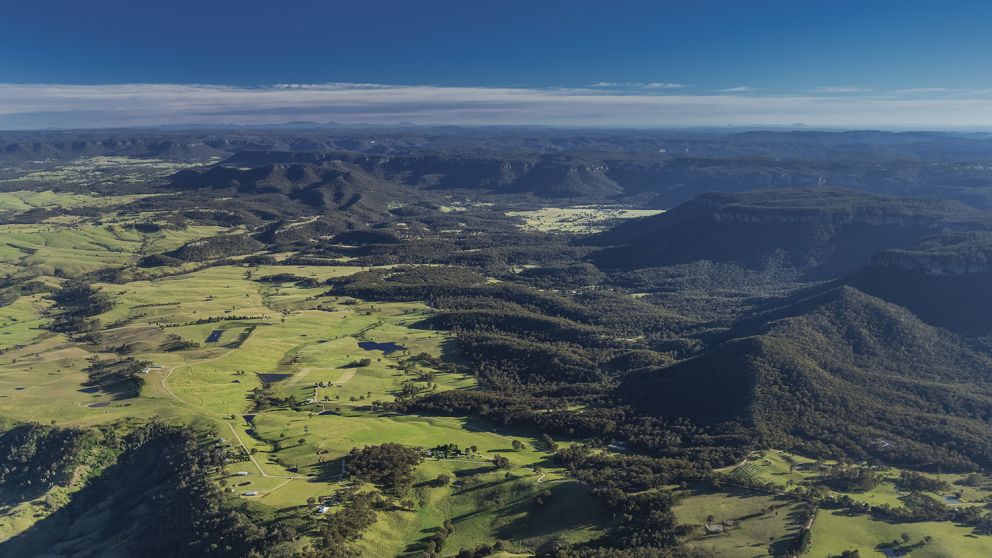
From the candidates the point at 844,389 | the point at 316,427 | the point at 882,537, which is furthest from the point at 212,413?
the point at 844,389

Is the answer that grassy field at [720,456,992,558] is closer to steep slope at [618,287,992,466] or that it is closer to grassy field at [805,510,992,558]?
grassy field at [805,510,992,558]

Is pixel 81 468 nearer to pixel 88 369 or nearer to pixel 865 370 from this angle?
pixel 88 369

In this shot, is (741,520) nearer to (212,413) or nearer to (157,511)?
(157,511)

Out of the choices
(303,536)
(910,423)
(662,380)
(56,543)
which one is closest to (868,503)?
(910,423)

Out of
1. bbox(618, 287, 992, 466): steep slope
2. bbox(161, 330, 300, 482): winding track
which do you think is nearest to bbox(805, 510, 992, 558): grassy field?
bbox(618, 287, 992, 466): steep slope

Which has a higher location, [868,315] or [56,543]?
[868,315]

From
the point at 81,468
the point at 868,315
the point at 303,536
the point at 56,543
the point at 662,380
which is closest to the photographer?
the point at 303,536
